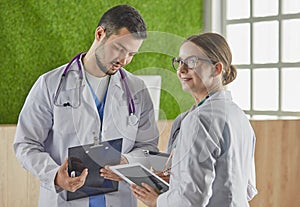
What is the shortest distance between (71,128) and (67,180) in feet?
0.52

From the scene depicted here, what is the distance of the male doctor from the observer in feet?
5.35

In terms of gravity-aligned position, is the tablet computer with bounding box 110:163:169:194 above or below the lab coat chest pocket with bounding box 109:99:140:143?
below

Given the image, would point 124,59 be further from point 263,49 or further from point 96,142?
point 263,49

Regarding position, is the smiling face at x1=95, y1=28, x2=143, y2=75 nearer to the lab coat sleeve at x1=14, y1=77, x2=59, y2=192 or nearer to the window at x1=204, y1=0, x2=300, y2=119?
the lab coat sleeve at x1=14, y1=77, x2=59, y2=192

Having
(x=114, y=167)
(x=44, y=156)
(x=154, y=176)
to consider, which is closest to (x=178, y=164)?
(x=154, y=176)

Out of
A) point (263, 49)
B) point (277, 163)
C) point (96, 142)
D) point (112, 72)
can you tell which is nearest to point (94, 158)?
point (96, 142)

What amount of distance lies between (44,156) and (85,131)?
20 centimetres

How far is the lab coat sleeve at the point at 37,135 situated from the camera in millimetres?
1790

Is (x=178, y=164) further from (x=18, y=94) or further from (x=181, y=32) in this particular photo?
(x=181, y=32)

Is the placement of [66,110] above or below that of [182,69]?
below

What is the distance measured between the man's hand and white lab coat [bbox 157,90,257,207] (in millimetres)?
262

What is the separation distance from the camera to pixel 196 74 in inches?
60.5

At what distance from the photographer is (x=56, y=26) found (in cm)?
285

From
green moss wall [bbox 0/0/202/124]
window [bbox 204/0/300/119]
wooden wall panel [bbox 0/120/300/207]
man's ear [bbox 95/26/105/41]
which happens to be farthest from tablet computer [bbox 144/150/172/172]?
window [bbox 204/0/300/119]
